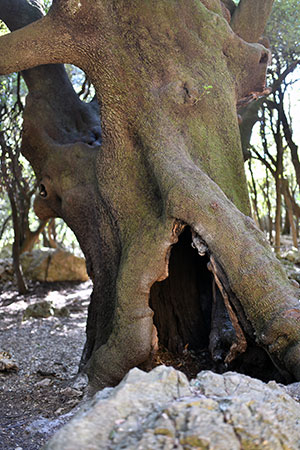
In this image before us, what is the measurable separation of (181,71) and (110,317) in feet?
9.30

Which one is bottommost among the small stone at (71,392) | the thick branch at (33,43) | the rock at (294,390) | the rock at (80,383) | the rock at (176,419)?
the small stone at (71,392)

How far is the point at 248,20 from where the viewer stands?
6.41 m

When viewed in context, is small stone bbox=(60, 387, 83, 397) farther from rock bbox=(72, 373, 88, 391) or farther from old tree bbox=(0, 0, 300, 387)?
old tree bbox=(0, 0, 300, 387)

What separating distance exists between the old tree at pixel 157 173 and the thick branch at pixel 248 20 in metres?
0.01

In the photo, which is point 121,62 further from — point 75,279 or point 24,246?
point 24,246

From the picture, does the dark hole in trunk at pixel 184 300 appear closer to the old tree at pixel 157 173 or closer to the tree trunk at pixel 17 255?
the old tree at pixel 157 173

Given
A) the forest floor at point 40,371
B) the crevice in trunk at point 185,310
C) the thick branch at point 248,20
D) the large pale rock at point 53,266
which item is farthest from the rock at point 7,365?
the large pale rock at point 53,266

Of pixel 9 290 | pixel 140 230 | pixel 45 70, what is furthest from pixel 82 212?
pixel 9 290

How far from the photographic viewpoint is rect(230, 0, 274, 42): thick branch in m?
6.36

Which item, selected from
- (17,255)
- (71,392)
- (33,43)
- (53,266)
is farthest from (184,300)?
(53,266)

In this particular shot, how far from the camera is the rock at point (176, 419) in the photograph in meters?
1.95

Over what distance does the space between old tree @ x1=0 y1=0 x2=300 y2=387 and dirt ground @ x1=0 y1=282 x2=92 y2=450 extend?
1.44 ft

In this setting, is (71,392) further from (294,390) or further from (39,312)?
(39,312)

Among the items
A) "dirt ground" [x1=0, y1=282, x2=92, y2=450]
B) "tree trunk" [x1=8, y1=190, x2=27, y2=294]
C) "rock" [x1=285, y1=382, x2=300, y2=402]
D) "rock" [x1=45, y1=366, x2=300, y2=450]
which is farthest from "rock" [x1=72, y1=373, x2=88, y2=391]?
"tree trunk" [x1=8, y1=190, x2=27, y2=294]
